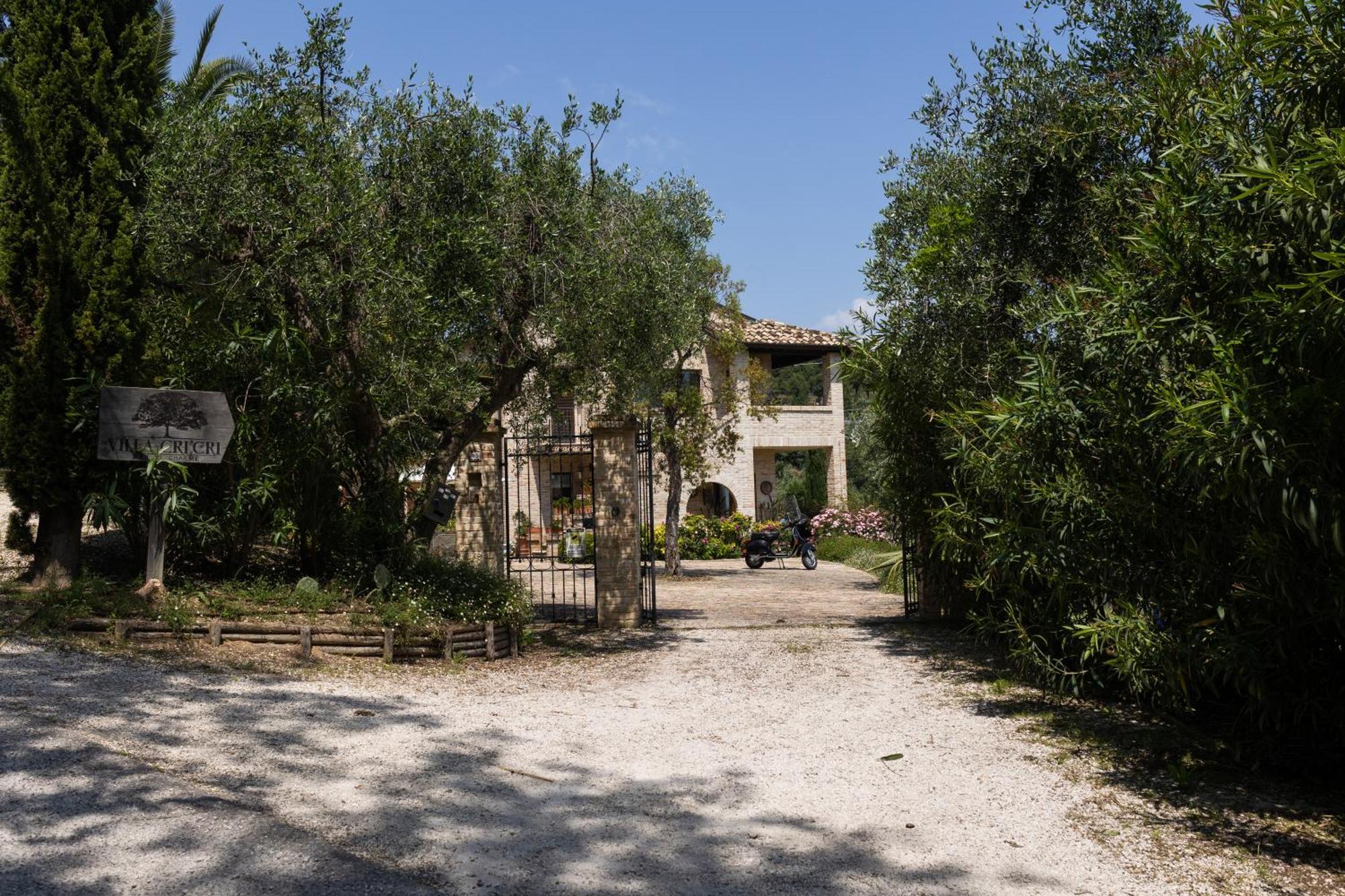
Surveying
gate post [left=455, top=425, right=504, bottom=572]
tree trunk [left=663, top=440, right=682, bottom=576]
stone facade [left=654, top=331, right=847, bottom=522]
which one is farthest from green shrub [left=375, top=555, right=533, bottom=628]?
stone facade [left=654, top=331, right=847, bottom=522]

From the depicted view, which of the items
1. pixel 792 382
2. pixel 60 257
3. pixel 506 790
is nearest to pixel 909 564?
pixel 506 790

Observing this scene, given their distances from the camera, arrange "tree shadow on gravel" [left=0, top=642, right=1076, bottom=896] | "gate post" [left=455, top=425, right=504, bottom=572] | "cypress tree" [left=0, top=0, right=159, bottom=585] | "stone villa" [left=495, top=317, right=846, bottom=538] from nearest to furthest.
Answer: "tree shadow on gravel" [left=0, top=642, right=1076, bottom=896] < "cypress tree" [left=0, top=0, right=159, bottom=585] < "gate post" [left=455, top=425, right=504, bottom=572] < "stone villa" [left=495, top=317, right=846, bottom=538]

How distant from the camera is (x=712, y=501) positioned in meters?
31.5

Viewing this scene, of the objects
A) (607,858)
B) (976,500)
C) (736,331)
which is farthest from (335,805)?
(736,331)

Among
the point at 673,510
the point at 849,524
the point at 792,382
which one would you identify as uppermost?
the point at 792,382

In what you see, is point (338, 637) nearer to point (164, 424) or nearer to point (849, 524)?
point (164, 424)

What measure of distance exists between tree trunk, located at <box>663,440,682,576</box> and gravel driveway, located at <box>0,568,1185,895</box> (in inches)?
492

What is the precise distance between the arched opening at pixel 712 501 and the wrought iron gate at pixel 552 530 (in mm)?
3910

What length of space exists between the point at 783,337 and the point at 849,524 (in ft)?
18.8

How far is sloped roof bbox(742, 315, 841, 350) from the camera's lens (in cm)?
2894

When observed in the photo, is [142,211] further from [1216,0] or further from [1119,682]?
[1119,682]

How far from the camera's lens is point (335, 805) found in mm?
5031

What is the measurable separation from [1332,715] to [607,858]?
13.6 ft

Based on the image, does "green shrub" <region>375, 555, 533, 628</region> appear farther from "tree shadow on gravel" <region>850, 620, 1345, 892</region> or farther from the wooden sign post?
"tree shadow on gravel" <region>850, 620, 1345, 892</region>
